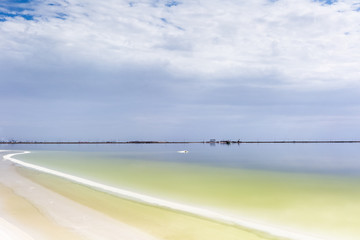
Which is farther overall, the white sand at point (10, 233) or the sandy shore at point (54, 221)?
the sandy shore at point (54, 221)

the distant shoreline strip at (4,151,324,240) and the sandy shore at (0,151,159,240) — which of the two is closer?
the sandy shore at (0,151,159,240)

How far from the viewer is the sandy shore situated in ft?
24.0

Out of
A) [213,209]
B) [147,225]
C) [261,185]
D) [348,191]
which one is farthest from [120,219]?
[348,191]

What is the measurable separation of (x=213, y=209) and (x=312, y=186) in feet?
30.2

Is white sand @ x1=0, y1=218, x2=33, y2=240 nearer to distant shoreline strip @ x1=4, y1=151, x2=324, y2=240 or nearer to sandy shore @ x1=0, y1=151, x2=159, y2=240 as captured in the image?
sandy shore @ x1=0, y1=151, x2=159, y2=240

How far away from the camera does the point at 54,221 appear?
8.58 m

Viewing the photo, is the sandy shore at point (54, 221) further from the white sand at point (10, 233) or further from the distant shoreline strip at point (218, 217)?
the distant shoreline strip at point (218, 217)

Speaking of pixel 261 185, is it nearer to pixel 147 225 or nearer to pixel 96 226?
pixel 147 225

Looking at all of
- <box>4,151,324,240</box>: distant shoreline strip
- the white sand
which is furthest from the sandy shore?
<box>4,151,324,240</box>: distant shoreline strip

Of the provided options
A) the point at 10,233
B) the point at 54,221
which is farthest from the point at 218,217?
the point at 10,233

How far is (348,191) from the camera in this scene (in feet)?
54.5

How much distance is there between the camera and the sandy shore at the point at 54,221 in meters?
7.32

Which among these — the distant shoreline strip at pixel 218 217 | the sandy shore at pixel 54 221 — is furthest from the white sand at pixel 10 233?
the distant shoreline strip at pixel 218 217

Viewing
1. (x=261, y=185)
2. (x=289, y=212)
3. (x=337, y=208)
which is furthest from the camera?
(x=261, y=185)
